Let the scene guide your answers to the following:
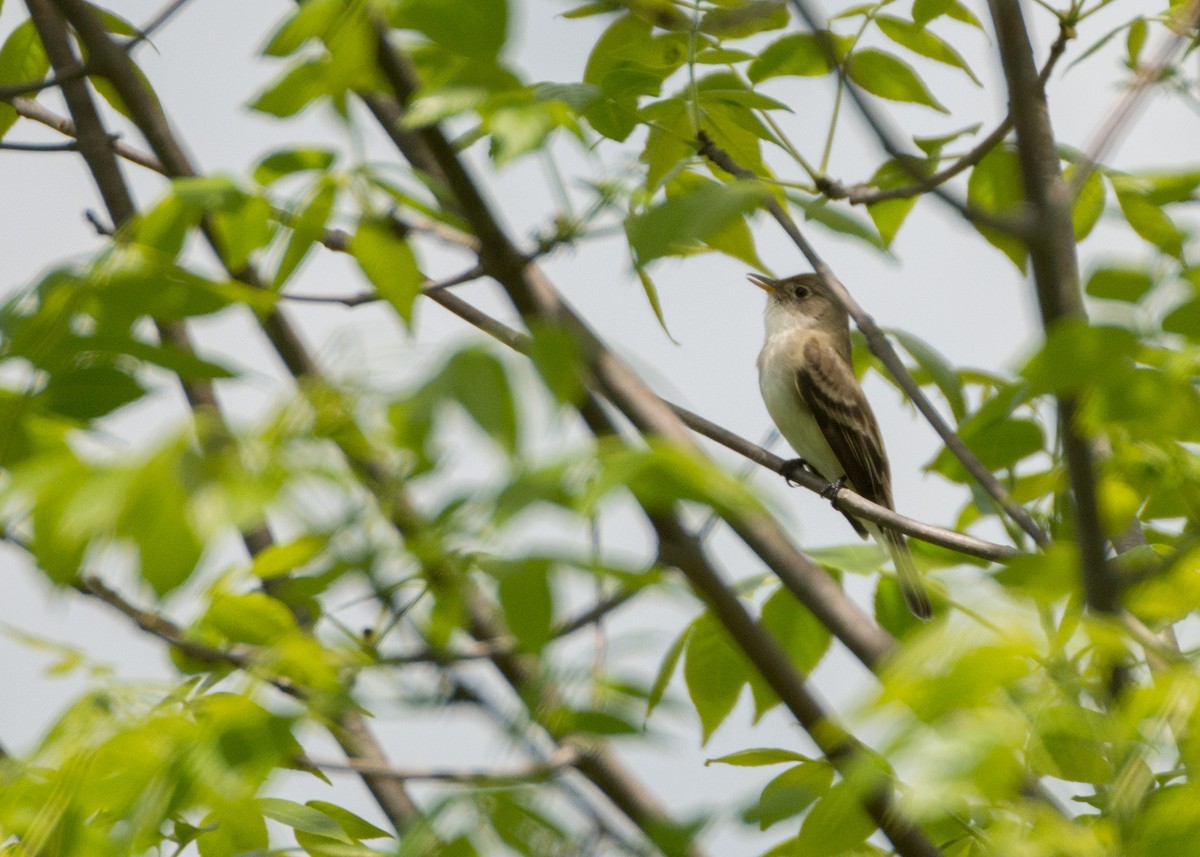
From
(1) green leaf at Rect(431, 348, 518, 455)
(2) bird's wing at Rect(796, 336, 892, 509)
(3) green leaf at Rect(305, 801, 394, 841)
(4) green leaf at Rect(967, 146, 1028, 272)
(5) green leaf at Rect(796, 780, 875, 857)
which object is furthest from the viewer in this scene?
(2) bird's wing at Rect(796, 336, 892, 509)

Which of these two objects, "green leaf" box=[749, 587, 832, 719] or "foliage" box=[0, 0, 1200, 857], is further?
"green leaf" box=[749, 587, 832, 719]

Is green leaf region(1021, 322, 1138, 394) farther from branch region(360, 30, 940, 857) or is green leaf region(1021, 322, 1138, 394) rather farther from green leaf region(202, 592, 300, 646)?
green leaf region(202, 592, 300, 646)

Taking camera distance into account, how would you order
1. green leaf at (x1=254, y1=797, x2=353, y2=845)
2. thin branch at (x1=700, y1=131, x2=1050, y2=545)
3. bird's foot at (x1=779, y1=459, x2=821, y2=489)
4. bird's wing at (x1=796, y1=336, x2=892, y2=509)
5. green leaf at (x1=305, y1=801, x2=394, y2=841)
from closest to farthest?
green leaf at (x1=254, y1=797, x2=353, y2=845) → green leaf at (x1=305, y1=801, x2=394, y2=841) → thin branch at (x1=700, y1=131, x2=1050, y2=545) → bird's foot at (x1=779, y1=459, x2=821, y2=489) → bird's wing at (x1=796, y1=336, x2=892, y2=509)

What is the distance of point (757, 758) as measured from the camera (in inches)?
112

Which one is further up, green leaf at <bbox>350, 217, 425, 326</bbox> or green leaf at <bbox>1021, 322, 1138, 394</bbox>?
green leaf at <bbox>350, 217, 425, 326</bbox>

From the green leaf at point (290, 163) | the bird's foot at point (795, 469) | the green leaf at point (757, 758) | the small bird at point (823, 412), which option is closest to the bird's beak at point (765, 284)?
the small bird at point (823, 412)

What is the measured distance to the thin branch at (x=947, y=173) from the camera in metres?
2.75

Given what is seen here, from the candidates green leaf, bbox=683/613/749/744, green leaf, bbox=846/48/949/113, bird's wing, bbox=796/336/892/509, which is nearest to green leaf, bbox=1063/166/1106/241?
green leaf, bbox=846/48/949/113

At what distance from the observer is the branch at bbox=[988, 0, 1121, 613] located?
5.98ft

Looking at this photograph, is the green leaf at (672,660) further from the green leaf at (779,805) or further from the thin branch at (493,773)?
the thin branch at (493,773)

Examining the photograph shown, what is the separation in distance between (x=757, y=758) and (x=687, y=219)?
59.3 inches

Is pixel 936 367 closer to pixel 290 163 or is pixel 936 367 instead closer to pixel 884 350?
pixel 884 350

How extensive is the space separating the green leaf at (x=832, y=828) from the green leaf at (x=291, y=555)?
85 cm

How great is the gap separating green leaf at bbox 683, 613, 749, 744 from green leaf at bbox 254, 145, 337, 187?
1567 mm
